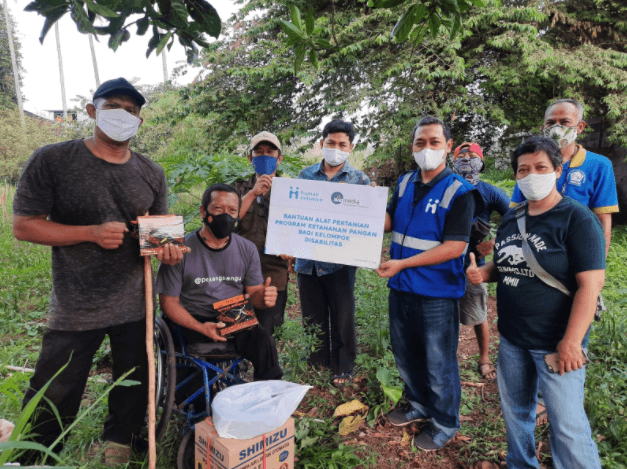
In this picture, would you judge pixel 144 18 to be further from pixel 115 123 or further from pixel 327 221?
pixel 327 221

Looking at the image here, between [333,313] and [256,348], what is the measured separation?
2.90 ft

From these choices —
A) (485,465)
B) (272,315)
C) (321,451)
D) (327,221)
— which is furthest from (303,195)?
(485,465)

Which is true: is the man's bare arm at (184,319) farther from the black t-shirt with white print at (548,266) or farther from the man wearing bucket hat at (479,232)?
the man wearing bucket hat at (479,232)

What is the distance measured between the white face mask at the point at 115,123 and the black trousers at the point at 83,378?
104 centimetres

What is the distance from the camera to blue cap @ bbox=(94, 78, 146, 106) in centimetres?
198

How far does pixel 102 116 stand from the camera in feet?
6.43

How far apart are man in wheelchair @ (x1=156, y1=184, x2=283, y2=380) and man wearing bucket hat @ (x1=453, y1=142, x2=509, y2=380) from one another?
1.68 m

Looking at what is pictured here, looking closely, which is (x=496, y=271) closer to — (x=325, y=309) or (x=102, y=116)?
(x=325, y=309)

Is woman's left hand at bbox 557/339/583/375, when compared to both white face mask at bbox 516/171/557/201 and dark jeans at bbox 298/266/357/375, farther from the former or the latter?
dark jeans at bbox 298/266/357/375

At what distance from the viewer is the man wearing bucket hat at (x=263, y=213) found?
290cm

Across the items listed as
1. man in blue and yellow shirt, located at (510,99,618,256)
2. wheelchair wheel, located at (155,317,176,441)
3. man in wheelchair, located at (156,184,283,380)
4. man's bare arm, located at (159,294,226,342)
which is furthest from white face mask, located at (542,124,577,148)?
wheelchair wheel, located at (155,317,176,441)

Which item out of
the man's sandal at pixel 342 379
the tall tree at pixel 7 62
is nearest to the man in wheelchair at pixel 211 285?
the man's sandal at pixel 342 379

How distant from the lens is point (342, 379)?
316 cm

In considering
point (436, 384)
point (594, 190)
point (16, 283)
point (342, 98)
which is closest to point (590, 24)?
point (342, 98)
